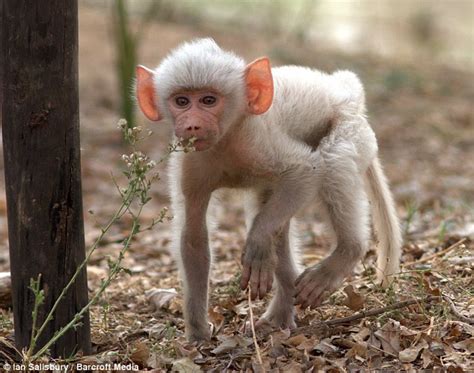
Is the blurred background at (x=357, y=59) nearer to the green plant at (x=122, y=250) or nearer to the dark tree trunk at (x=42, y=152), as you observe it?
the green plant at (x=122, y=250)

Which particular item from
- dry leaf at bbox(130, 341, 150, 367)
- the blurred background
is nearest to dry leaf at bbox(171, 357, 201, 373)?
dry leaf at bbox(130, 341, 150, 367)

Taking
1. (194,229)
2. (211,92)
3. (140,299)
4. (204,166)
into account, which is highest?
(211,92)

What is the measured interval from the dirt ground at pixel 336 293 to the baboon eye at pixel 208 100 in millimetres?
781

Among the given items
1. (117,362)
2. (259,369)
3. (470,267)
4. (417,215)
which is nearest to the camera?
(259,369)

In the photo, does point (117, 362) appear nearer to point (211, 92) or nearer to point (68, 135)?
point (68, 135)

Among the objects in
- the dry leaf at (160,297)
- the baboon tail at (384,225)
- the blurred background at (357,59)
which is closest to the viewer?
the baboon tail at (384,225)

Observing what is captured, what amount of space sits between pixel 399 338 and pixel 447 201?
4651mm

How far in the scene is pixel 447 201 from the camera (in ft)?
27.5

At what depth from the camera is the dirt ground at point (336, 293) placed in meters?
3.87

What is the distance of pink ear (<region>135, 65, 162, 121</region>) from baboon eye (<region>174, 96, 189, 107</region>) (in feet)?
0.79

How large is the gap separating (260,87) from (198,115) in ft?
1.24

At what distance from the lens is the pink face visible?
405cm

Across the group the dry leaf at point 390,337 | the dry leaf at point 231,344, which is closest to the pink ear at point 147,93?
the dry leaf at point 231,344

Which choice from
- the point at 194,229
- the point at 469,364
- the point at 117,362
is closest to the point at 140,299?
the point at 194,229
